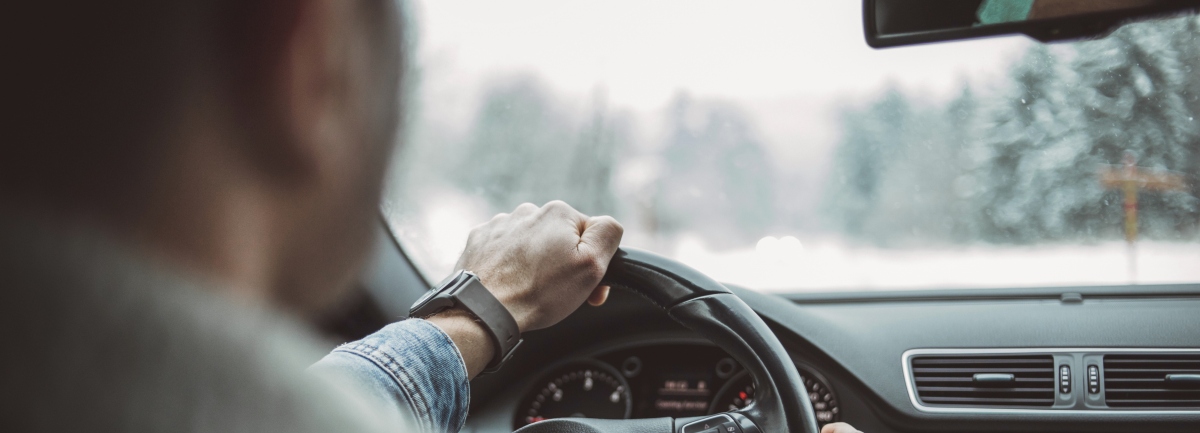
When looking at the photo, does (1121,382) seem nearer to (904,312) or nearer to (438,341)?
(904,312)

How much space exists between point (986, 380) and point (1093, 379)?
27cm

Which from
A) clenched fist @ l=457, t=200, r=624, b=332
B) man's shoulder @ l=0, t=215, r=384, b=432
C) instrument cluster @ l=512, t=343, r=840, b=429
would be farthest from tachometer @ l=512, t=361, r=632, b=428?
man's shoulder @ l=0, t=215, r=384, b=432

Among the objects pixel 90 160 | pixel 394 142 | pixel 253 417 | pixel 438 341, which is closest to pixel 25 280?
pixel 90 160

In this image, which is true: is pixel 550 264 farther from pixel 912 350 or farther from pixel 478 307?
pixel 912 350

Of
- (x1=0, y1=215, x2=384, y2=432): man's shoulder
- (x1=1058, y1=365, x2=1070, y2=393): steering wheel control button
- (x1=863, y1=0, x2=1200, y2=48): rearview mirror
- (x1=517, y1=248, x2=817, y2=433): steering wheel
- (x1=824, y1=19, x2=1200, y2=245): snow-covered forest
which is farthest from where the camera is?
(x1=824, y1=19, x2=1200, y2=245): snow-covered forest

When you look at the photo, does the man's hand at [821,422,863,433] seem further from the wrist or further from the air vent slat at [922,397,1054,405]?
the wrist

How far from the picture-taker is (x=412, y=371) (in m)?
1.19

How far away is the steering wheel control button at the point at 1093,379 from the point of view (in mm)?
2285

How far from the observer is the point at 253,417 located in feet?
2.17

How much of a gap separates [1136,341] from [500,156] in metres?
2.18

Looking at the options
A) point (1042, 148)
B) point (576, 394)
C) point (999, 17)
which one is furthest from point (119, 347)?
point (1042, 148)

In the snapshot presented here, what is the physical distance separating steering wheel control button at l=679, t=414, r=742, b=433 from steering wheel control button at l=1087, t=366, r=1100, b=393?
1.42m

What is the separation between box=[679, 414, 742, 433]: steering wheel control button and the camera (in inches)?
55.3

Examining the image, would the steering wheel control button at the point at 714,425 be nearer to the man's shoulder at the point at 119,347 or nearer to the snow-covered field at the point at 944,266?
the man's shoulder at the point at 119,347
